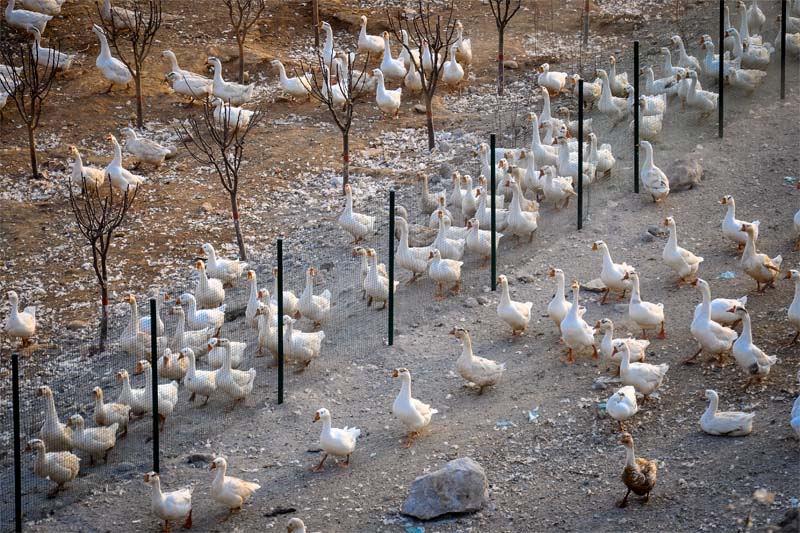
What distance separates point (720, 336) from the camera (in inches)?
499

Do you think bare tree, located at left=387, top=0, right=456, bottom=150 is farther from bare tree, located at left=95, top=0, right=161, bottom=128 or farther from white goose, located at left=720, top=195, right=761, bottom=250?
white goose, located at left=720, top=195, right=761, bottom=250

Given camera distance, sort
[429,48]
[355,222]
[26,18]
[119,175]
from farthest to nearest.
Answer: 1. [26,18]
2. [429,48]
3. [119,175]
4. [355,222]

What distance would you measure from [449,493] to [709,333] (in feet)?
Answer: 11.6

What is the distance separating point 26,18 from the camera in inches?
923

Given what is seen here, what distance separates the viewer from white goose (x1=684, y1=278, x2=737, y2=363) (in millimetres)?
12664

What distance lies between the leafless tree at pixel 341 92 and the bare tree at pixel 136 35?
268cm

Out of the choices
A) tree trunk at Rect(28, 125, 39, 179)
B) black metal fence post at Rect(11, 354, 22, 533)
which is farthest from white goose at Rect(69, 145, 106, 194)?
black metal fence post at Rect(11, 354, 22, 533)

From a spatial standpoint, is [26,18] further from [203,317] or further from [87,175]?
[203,317]

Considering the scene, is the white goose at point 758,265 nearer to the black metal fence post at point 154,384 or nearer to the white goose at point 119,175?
the black metal fence post at point 154,384

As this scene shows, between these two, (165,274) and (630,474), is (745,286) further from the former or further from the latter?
(165,274)

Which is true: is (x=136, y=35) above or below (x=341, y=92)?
above

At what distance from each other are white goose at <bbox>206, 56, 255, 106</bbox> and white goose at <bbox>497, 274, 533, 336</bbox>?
28.7 ft

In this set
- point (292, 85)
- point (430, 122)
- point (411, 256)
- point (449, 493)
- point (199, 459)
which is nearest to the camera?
point (449, 493)

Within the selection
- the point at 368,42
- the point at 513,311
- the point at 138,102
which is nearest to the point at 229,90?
the point at 138,102
